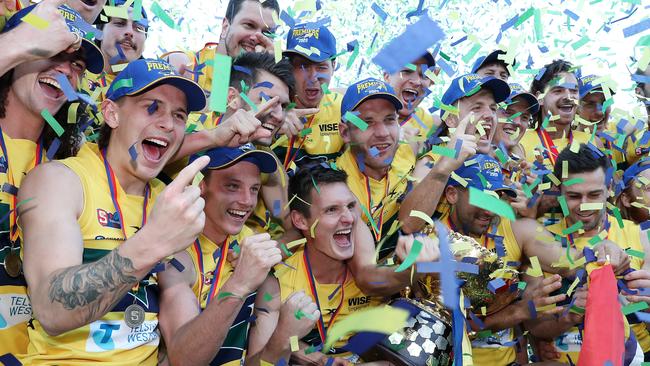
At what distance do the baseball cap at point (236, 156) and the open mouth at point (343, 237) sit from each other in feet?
2.46

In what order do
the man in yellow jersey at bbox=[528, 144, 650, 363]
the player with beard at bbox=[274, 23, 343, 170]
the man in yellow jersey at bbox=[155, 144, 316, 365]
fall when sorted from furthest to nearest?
1. the player with beard at bbox=[274, 23, 343, 170]
2. the man in yellow jersey at bbox=[528, 144, 650, 363]
3. the man in yellow jersey at bbox=[155, 144, 316, 365]

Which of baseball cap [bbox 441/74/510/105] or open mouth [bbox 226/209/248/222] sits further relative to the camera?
baseball cap [bbox 441/74/510/105]

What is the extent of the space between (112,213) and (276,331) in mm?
1335

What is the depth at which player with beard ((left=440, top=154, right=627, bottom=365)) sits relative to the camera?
5.08 m

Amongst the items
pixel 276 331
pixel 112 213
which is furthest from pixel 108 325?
pixel 276 331

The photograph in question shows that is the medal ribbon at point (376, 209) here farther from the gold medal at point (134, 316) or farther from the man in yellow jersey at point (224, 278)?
the gold medal at point (134, 316)

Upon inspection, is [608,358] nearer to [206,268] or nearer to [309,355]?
[309,355]

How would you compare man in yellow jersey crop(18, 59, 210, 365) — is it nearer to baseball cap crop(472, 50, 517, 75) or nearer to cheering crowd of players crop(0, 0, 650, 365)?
cheering crowd of players crop(0, 0, 650, 365)

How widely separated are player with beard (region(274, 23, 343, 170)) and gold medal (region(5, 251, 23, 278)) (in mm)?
2380

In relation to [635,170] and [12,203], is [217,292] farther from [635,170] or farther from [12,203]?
[635,170]

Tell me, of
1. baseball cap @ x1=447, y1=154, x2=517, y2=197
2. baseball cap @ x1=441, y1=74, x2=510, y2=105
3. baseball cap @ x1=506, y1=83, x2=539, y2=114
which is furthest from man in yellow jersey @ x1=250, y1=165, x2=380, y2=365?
baseball cap @ x1=506, y1=83, x2=539, y2=114

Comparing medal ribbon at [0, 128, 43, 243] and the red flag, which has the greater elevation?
medal ribbon at [0, 128, 43, 243]

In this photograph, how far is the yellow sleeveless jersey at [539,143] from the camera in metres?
6.75

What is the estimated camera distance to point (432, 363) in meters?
4.04
